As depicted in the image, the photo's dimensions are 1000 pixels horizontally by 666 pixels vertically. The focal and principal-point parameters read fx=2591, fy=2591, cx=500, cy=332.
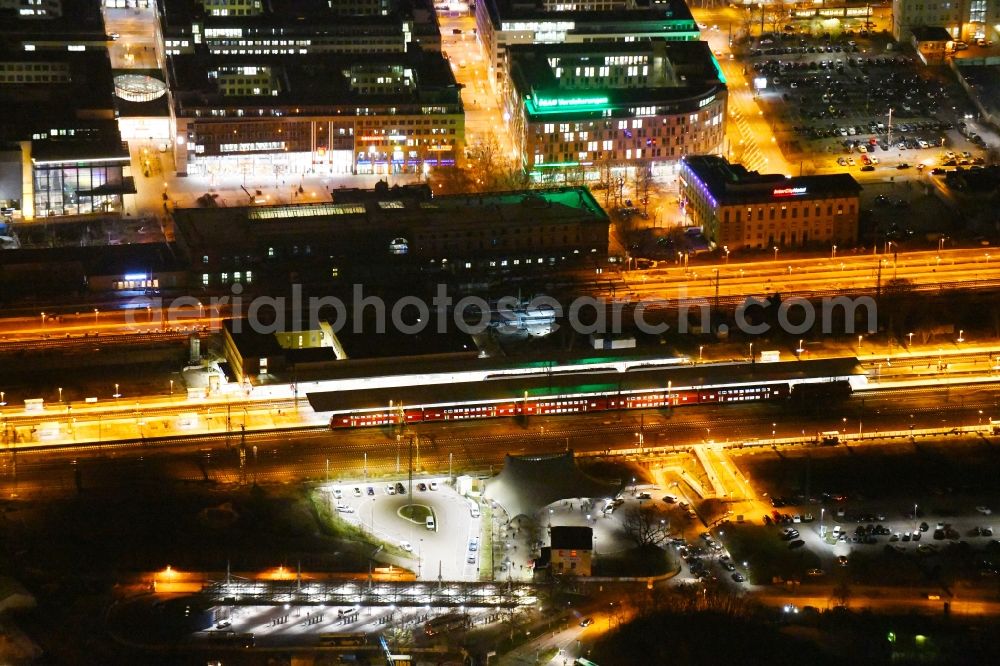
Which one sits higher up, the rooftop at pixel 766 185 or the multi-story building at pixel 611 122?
the multi-story building at pixel 611 122

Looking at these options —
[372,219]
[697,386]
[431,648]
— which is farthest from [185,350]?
[431,648]

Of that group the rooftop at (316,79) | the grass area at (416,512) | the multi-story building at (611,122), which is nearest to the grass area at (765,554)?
the grass area at (416,512)

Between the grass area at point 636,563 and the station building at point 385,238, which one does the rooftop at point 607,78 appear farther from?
the grass area at point 636,563

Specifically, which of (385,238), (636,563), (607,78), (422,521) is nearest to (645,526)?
(636,563)

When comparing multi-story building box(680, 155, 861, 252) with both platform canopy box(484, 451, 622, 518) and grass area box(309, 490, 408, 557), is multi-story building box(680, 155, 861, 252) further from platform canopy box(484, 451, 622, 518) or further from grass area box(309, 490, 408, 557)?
grass area box(309, 490, 408, 557)

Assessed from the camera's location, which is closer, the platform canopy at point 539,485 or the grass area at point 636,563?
the grass area at point 636,563

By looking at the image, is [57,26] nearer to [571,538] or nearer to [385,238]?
[385,238]

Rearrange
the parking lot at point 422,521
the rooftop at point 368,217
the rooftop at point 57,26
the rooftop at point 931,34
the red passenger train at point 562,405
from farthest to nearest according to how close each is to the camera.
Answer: the rooftop at point 931,34 → the rooftop at point 57,26 → the rooftop at point 368,217 → the red passenger train at point 562,405 → the parking lot at point 422,521
